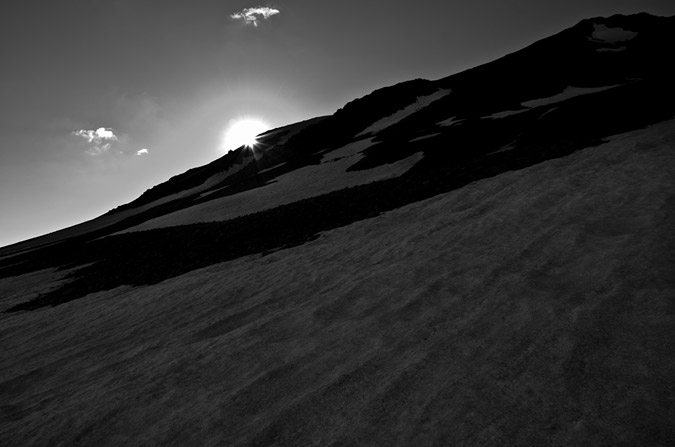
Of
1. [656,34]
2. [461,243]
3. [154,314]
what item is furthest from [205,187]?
[656,34]

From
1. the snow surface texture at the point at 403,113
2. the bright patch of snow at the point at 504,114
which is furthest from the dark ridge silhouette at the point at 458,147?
the snow surface texture at the point at 403,113

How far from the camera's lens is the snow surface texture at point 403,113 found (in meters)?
52.8

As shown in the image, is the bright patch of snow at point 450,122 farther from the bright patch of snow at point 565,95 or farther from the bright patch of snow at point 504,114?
the bright patch of snow at point 565,95

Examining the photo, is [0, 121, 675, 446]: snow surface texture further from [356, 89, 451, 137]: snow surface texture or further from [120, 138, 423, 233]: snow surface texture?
[356, 89, 451, 137]: snow surface texture

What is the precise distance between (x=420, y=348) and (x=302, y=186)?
28.3 meters

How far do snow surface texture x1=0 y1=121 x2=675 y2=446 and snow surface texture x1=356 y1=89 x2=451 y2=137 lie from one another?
4369 cm

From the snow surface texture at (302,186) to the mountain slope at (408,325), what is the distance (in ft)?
27.3

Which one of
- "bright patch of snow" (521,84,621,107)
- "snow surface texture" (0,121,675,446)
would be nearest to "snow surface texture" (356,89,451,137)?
"bright patch of snow" (521,84,621,107)

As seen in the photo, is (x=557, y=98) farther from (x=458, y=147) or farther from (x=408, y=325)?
(x=408, y=325)

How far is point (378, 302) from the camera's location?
686 centimetres

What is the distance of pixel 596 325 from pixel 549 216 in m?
5.04

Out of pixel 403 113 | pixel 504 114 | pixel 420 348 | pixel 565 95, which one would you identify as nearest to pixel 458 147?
pixel 504 114

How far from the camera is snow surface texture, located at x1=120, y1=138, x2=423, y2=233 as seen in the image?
27.1 meters

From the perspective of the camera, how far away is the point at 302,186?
32.5 metres
